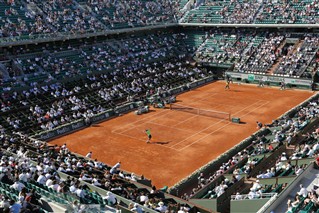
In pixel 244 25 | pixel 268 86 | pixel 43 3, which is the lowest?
pixel 268 86

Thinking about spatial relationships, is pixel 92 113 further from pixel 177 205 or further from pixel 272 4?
pixel 272 4

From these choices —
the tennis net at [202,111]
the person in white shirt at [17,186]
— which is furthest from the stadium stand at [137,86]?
the tennis net at [202,111]

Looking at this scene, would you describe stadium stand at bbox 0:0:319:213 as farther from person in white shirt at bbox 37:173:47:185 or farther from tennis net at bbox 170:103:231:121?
tennis net at bbox 170:103:231:121

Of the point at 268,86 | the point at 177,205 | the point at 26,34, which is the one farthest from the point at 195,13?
the point at 177,205

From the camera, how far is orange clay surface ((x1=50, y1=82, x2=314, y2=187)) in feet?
102

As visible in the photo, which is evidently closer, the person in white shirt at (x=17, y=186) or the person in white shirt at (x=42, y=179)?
the person in white shirt at (x=17, y=186)

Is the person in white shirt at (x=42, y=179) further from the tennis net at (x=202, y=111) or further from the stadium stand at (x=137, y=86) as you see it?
the tennis net at (x=202, y=111)

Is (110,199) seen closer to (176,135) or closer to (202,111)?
(176,135)

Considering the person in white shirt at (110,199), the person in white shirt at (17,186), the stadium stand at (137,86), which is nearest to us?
the person in white shirt at (17,186)

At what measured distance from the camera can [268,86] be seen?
183 feet

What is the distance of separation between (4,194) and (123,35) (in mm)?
48537

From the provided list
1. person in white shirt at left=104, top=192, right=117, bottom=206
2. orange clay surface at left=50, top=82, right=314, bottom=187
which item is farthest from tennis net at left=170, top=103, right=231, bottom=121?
person in white shirt at left=104, top=192, right=117, bottom=206

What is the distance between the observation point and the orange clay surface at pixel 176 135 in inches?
1224

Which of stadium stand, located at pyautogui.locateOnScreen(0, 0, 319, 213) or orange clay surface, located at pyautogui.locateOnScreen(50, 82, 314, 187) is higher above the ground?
stadium stand, located at pyautogui.locateOnScreen(0, 0, 319, 213)
